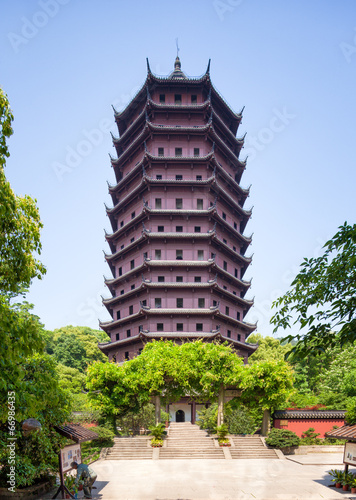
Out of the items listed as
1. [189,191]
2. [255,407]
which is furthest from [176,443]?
[189,191]

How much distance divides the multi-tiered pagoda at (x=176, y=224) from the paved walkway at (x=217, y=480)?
14739 millimetres

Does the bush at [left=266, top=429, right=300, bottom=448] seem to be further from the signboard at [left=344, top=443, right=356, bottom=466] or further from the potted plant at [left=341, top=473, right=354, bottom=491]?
the signboard at [left=344, top=443, right=356, bottom=466]

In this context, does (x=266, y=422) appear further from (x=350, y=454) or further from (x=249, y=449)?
(x=350, y=454)

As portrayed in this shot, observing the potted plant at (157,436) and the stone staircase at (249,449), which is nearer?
the stone staircase at (249,449)

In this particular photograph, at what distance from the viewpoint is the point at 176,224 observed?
128 feet

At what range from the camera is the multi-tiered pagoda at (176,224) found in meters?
37.1

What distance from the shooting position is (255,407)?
28.5 m

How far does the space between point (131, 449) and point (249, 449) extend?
7.32 m

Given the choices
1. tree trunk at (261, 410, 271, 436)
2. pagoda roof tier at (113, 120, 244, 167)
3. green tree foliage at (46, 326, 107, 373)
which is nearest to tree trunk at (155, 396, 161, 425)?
tree trunk at (261, 410, 271, 436)

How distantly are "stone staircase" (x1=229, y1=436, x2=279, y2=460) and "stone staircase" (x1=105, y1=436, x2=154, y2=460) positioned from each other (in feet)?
17.1

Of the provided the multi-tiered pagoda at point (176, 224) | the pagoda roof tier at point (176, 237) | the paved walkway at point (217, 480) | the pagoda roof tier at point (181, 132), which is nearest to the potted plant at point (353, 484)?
the paved walkway at point (217, 480)

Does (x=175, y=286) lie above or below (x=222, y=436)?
above

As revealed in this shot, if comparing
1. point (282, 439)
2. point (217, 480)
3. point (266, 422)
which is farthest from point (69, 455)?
point (266, 422)

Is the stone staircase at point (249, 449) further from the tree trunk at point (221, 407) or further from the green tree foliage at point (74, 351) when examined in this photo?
the green tree foliage at point (74, 351)
